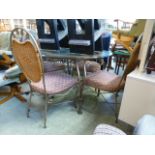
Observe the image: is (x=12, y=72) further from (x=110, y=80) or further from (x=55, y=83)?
(x=110, y=80)

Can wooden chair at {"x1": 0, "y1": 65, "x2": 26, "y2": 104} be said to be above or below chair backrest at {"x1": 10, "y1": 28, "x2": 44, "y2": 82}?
below

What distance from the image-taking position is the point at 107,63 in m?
3.14

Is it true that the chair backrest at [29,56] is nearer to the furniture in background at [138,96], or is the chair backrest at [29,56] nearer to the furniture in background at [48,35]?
the furniture in background at [48,35]

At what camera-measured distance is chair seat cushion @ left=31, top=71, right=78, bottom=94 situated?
1.47 meters

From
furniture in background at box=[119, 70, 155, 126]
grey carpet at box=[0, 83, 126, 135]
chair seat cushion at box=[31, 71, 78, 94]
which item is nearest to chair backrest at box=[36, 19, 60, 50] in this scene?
chair seat cushion at box=[31, 71, 78, 94]

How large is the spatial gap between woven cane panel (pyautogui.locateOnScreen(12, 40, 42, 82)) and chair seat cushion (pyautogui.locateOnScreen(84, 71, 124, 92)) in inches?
23.9

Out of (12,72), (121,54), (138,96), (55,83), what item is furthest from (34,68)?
(121,54)

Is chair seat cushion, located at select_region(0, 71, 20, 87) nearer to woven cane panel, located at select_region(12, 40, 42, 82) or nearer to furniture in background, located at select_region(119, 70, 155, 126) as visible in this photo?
woven cane panel, located at select_region(12, 40, 42, 82)

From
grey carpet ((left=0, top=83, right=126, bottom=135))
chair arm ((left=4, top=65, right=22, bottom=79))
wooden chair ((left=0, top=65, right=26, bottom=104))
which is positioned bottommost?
grey carpet ((left=0, top=83, right=126, bottom=135))

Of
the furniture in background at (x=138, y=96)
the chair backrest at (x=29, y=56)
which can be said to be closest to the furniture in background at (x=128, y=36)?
the furniture in background at (x=138, y=96)

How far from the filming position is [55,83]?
1566 mm

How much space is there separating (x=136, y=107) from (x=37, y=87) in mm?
1000
